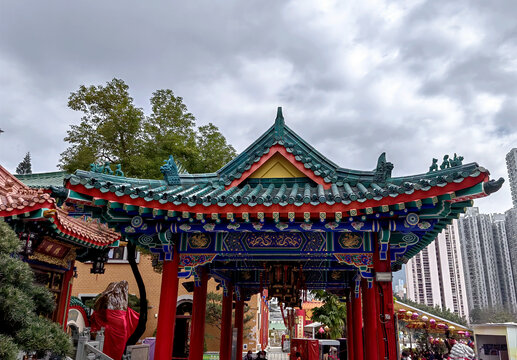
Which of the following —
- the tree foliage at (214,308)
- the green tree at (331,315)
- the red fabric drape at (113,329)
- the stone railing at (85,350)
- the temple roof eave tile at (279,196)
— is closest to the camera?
the temple roof eave tile at (279,196)

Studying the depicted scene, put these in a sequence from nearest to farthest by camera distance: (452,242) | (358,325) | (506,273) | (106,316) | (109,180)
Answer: (109,180) < (106,316) < (358,325) < (506,273) < (452,242)

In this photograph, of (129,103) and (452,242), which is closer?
(129,103)

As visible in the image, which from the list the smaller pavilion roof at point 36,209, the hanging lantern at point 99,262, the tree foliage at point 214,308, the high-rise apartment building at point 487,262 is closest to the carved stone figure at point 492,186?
the smaller pavilion roof at point 36,209

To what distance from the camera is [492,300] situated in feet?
200

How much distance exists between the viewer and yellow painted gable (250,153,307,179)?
8.90 metres

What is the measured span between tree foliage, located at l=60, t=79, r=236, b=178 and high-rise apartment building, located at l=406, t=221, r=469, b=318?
5833 centimetres

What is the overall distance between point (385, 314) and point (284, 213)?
278cm

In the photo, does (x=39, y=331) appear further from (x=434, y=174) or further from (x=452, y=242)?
(x=452, y=242)

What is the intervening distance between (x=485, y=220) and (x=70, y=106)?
219ft

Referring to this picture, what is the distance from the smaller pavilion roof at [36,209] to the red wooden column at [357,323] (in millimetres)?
8427

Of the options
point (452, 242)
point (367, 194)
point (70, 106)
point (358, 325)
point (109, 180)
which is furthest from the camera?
point (452, 242)

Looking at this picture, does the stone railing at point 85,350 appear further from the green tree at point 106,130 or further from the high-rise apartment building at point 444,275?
the high-rise apartment building at point 444,275

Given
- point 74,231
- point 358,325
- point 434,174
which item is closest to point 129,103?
point 74,231

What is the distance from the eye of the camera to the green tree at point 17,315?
4758 mm
